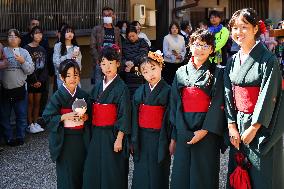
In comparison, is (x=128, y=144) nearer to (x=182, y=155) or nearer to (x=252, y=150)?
(x=182, y=155)

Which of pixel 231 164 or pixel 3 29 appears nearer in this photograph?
pixel 231 164

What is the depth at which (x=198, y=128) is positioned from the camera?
359 cm

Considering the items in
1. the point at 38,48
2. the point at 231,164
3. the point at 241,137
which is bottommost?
the point at 231,164

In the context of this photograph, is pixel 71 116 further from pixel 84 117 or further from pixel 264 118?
pixel 264 118

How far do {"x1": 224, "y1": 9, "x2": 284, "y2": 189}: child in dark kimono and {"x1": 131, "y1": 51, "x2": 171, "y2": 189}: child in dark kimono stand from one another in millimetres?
675

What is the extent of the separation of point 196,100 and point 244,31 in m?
0.69

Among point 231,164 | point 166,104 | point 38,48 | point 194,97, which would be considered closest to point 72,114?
point 166,104

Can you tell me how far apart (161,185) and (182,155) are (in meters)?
0.42

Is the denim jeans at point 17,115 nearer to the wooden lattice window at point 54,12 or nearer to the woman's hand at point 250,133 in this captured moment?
the wooden lattice window at point 54,12

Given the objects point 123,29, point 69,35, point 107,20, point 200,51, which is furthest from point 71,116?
point 123,29

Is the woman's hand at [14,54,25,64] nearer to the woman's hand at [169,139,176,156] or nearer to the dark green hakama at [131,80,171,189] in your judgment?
the dark green hakama at [131,80,171,189]

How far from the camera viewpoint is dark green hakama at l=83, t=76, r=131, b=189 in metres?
3.94

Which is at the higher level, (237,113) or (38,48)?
(38,48)

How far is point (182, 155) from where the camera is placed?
12.0ft
